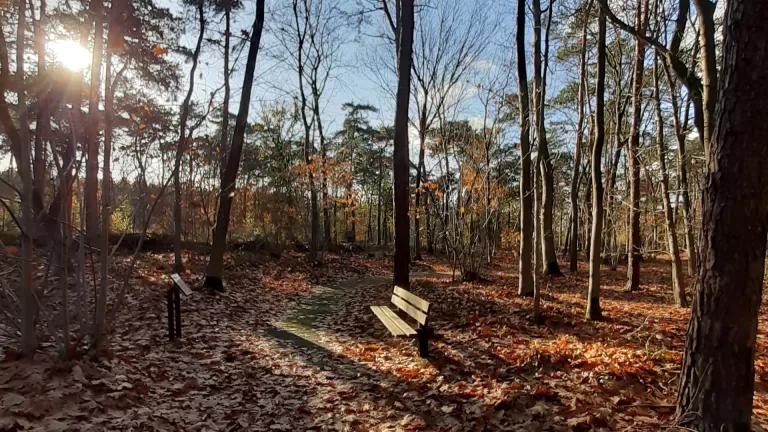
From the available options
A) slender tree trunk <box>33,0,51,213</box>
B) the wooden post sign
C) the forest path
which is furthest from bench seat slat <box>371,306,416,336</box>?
slender tree trunk <box>33,0,51,213</box>

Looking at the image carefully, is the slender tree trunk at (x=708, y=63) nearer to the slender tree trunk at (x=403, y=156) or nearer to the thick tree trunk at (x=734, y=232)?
the thick tree trunk at (x=734, y=232)

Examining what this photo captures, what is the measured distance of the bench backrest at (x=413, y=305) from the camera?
17.5 feet

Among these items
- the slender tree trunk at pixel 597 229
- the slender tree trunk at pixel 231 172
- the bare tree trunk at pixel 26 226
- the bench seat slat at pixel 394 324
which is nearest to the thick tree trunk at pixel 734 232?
the bench seat slat at pixel 394 324

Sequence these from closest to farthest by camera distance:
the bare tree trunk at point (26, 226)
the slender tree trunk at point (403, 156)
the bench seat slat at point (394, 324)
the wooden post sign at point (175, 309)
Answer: the bare tree trunk at point (26, 226) → the bench seat slat at point (394, 324) → the wooden post sign at point (175, 309) → the slender tree trunk at point (403, 156)

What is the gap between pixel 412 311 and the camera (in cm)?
593

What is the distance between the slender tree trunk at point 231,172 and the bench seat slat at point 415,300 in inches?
185

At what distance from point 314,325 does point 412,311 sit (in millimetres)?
2560

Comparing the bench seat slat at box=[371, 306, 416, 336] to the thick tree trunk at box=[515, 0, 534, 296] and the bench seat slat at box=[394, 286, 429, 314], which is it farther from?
the thick tree trunk at box=[515, 0, 534, 296]

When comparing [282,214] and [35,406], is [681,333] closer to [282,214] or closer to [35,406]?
[35,406]

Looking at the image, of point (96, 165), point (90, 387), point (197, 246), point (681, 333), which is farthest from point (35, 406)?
point (197, 246)

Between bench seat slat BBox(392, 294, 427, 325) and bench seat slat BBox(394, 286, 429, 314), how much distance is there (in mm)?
55

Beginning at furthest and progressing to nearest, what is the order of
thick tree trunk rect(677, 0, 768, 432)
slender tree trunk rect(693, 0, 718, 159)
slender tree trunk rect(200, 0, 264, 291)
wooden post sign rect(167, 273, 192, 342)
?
slender tree trunk rect(200, 0, 264, 291) → wooden post sign rect(167, 273, 192, 342) → slender tree trunk rect(693, 0, 718, 159) → thick tree trunk rect(677, 0, 768, 432)

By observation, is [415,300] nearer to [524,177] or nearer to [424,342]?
[424,342]

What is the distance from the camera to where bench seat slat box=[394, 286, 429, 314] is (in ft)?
17.4
